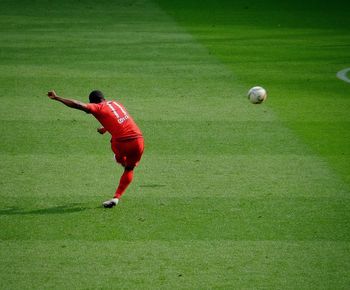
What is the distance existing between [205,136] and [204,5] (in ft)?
50.0

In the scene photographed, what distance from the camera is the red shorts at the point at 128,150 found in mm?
11508

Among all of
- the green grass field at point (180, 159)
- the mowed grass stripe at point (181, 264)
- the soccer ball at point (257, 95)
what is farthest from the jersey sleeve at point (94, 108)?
the soccer ball at point (257, 95)

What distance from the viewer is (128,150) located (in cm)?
1154

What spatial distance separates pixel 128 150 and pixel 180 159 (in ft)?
7.85

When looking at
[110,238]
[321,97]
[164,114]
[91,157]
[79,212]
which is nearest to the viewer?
[110,238]

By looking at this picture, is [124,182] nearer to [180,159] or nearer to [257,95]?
[180,159]

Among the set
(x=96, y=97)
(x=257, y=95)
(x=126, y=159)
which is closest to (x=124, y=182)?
(x=126, y=159)

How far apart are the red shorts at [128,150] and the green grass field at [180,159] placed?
63 cm

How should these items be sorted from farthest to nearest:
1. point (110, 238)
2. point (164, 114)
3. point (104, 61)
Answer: point (104, 61), point (164, 114), point (110, 238)

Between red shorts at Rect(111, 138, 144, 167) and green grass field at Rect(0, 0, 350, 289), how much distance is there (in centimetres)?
63

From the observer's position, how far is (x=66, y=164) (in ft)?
44.0

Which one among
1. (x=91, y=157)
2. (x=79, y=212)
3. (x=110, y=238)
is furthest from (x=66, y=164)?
(x=110, y=238)

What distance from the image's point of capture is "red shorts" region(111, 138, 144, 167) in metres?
11.5

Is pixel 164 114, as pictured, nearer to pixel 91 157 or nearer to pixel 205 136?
pixel 205 136
